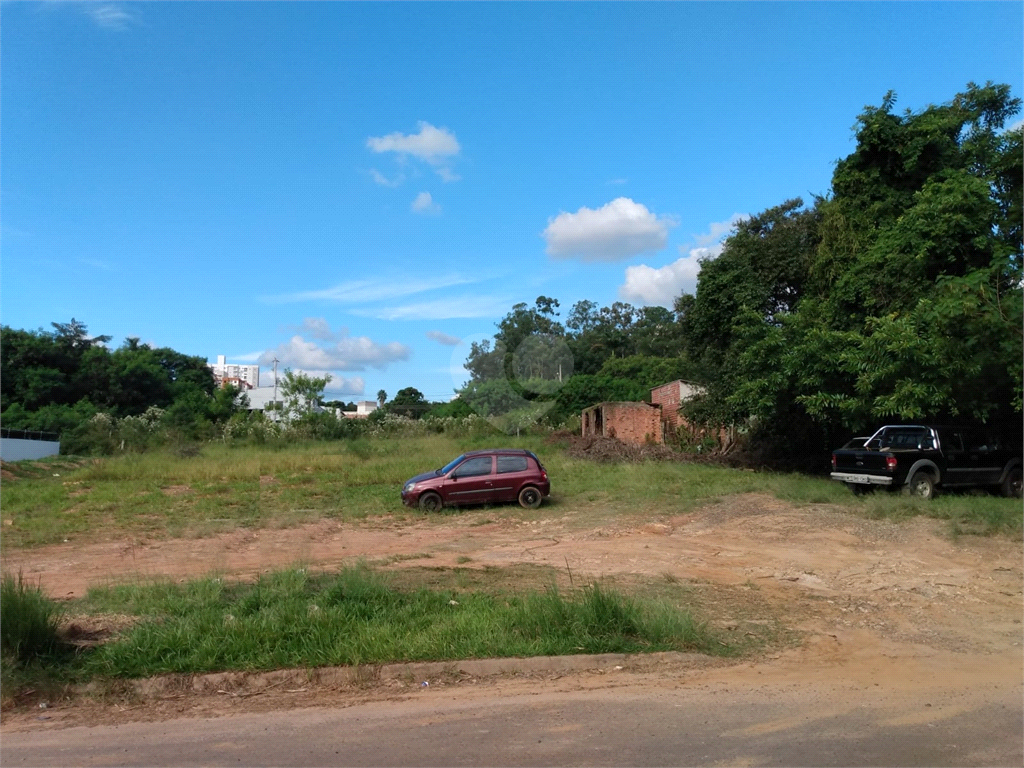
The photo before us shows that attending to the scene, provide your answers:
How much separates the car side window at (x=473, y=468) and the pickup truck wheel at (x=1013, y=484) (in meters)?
12.3

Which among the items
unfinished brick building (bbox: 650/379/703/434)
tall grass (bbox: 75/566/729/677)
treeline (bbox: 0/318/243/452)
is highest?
treeline (bbox: 0/318/243/452)

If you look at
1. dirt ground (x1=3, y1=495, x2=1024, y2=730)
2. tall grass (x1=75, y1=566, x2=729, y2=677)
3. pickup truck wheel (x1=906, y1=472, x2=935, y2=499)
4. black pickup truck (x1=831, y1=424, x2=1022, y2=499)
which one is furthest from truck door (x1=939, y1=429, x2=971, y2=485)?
tall grass (x1=75, y1=566, x2=729, y2=677)

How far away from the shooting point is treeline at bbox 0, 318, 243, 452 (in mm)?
49344

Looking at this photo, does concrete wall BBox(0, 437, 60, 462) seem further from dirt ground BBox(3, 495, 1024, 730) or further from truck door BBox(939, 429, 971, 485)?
truck door BBox(939, 429, 971, 485)

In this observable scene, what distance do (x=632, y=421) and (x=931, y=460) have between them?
19.6 meters

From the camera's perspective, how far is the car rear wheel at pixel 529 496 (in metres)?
18.3

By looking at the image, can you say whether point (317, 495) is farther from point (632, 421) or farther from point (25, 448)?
point (25, 448)

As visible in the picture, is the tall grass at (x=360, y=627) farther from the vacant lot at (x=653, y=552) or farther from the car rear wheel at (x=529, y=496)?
the car rear wheel at (x=529, y=496)

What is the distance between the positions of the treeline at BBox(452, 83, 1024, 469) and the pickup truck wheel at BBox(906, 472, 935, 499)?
1.44 m

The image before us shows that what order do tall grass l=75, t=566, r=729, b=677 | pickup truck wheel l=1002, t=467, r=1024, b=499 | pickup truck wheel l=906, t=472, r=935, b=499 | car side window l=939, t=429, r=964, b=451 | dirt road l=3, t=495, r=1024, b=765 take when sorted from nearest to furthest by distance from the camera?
1. dirt road l=3, t=495, r=1024, b=765
2. tall grass l=75, t=566, r=729, b=677
3. pickup truck wheel l=906, t=472, r=935, b=499
4. car side window l=939, t=429, r=964, b=451
5. pickup truck wheel l=1002, t=467, r=1024, b=499

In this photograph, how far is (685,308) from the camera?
3216 centimetres

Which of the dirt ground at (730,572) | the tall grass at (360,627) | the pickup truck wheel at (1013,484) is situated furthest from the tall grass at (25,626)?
the pickup truck wheel at (1013,484)

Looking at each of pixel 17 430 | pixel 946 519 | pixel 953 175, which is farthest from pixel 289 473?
pixel 17 430

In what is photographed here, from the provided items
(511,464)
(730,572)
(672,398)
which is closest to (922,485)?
(730,572)
